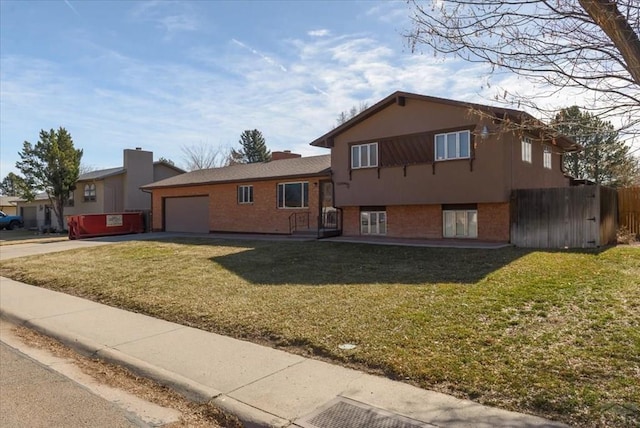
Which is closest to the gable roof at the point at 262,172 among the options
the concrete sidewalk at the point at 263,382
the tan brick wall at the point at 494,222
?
the tan brick wall at the point at 494,222

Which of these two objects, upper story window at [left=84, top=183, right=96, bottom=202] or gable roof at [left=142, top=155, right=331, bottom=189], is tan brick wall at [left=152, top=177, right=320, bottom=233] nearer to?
gable roof at [left=142, top=155, right=331, bottom=189]

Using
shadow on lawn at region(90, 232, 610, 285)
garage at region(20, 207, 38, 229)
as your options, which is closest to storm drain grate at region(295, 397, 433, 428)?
shadow on lawn at region(90, 232, 610, 285)

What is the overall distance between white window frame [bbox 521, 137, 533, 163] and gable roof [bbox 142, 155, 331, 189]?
7.81 metres

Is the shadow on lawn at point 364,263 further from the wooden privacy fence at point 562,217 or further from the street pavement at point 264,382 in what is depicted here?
the street pavement at point 264,382

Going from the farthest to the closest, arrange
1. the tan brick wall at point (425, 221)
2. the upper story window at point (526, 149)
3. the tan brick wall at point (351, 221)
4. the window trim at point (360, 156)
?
the tan brick wall at point (351, 221) < the window trim at point (360, 156) < the upper story window at point (526, 149) < the tan brick wall at point (425, 221)

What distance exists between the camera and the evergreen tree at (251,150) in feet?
214

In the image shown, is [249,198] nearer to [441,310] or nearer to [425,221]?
[425,221]

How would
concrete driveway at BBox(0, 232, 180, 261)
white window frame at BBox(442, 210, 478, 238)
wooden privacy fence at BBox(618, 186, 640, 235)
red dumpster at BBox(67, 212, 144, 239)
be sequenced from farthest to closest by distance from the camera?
1. red dumpster at BBox(67, 212, 144, 239)
2. concrete driveway at BBox(0, 232, 180, 261)
3. wooden privacy fence at BBox(618, 186, 640, 235)
4. white window frame at BBox(442, 210, 478, 238)

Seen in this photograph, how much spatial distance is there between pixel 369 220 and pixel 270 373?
48.3 feet

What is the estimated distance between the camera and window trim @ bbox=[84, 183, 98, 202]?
3598cm

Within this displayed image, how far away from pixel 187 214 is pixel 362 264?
18974 millimetres

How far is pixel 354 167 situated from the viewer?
63.0 feet

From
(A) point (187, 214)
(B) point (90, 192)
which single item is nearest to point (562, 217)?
(A) point (187, 214)

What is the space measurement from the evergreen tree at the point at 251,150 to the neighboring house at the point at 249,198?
3480cm
